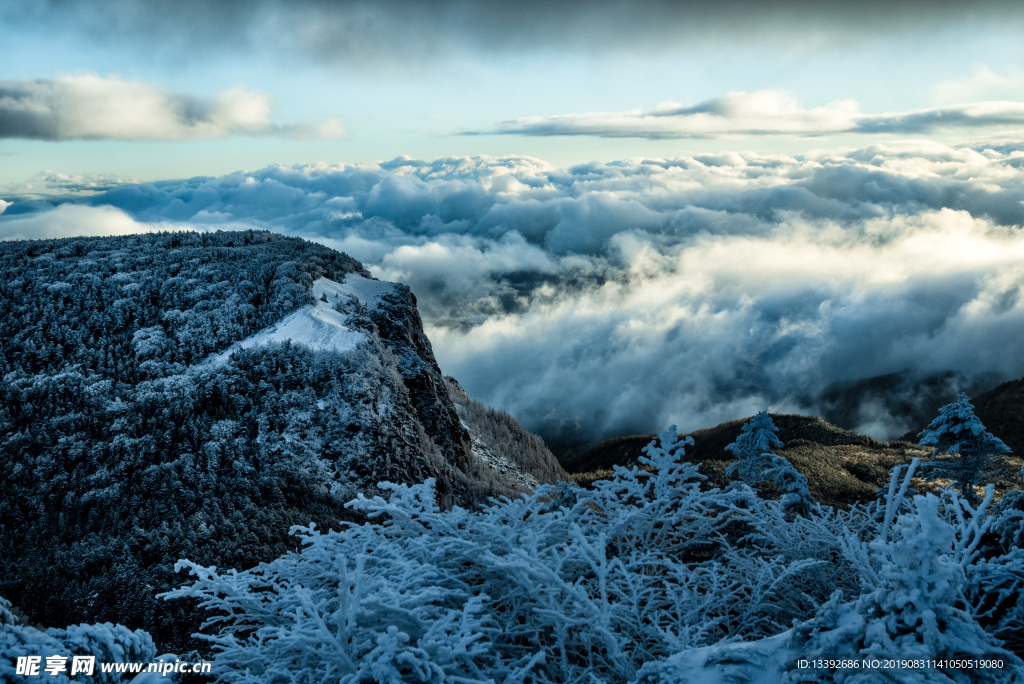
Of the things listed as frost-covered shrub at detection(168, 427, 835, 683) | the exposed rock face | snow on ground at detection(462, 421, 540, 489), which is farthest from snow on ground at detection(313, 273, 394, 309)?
frost-covered shrub at detection(168, 427, 835, 683)

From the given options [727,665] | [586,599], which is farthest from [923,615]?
[586,599]

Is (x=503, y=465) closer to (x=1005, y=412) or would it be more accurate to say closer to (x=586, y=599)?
(x=586, y=599)

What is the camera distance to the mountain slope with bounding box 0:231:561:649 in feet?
29.6

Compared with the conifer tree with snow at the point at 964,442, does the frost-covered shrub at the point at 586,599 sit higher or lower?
higher

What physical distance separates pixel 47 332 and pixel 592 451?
4668 centimetres

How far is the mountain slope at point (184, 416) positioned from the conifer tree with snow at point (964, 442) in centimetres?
857

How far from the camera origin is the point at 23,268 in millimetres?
15242

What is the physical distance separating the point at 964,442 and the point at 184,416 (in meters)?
14.7

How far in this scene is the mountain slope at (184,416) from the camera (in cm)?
903

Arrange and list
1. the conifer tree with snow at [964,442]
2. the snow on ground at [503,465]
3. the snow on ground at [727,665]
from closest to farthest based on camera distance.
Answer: the snow on ground at [727,665] → the conifer tree with snow at [964,442] → the snow on ground at [503,465]

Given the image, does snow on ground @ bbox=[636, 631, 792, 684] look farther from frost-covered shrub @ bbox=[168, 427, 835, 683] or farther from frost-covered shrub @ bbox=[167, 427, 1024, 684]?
frost-covered shrub @ bbox=[168, 427, 835, 683]

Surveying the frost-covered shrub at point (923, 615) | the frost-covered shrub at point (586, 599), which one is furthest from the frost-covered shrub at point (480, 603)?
the frost-covered shrub at point (923, 615)

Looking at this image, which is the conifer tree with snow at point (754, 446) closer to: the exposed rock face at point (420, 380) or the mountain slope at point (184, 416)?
the mountain slope at point (184, 416)

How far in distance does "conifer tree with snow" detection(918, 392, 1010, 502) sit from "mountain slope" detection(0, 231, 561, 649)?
857 centimetres
